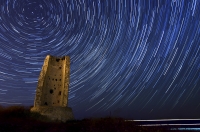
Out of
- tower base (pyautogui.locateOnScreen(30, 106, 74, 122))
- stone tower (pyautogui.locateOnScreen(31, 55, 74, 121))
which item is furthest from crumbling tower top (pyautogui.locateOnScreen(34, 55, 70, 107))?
tower base (pyautogui.locateOnScreen(30, 106, 74, 122))

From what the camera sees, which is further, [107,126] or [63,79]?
[63,79]

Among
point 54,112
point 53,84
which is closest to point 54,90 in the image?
point 53,84

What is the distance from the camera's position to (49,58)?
28.7 m

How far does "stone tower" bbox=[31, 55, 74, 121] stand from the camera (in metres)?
23.9

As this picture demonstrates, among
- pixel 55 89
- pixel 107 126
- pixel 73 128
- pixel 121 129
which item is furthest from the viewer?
pixel 55 89

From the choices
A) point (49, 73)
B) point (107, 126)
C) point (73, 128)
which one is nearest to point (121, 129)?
point (107, 126)

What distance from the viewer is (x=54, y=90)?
27.2 metres

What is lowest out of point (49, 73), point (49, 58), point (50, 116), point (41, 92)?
point (50, 116)

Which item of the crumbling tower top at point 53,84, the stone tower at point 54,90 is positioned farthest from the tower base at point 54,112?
the crumbling tower top at point 53,84

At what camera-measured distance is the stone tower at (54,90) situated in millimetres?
23875

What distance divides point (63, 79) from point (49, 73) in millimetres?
1879

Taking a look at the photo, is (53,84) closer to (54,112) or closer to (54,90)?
(54,90)

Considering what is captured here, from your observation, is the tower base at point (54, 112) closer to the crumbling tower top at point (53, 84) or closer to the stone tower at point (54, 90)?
the stone tower at point (54, 90)

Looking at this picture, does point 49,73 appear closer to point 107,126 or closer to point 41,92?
point 41,92
